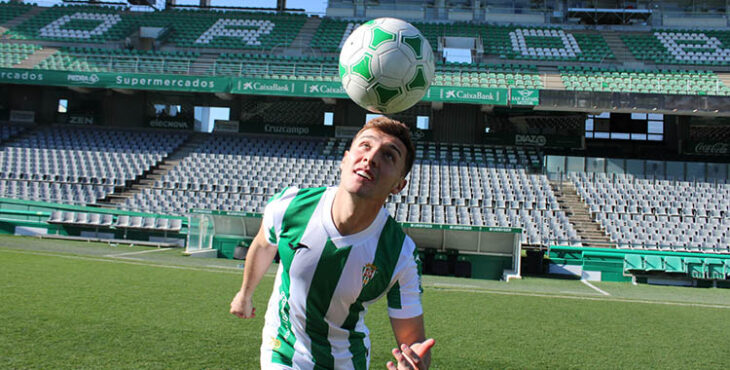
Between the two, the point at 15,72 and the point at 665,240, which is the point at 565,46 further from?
the point at 15,72

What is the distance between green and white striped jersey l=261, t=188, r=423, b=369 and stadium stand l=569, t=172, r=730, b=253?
17509 millimetres

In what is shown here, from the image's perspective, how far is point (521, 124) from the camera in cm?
2664

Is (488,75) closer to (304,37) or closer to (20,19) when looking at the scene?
(304,37)

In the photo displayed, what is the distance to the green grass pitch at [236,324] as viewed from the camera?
14.4 feet

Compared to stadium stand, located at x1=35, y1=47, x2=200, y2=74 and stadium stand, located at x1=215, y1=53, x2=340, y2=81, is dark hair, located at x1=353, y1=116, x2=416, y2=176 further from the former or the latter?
stadium stand, located at x1=35, y1=47, x2=200, y2=74

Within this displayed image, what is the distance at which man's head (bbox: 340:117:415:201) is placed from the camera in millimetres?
2113

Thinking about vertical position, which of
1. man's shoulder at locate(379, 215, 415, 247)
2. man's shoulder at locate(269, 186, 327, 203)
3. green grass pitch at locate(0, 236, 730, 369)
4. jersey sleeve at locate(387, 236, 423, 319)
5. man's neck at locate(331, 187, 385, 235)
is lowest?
green grass pitch at locate(0, 236, 730, 369)

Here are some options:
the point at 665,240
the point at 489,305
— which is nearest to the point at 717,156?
the point at 665,240

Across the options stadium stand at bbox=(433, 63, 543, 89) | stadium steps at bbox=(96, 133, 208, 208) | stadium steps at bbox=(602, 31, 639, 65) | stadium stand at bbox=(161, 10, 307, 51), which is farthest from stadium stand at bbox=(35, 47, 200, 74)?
stadium steps at bbox=(602, 31, 639, 65)

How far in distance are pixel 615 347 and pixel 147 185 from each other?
20141 mm

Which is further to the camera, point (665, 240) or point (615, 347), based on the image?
point (665, 240)

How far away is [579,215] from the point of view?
65.6 ft

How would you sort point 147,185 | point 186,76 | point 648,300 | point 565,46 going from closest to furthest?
point 648,300, point 147,185, point 186,76, point 565,46

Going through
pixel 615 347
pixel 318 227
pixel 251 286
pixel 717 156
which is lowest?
pixel 615 347
